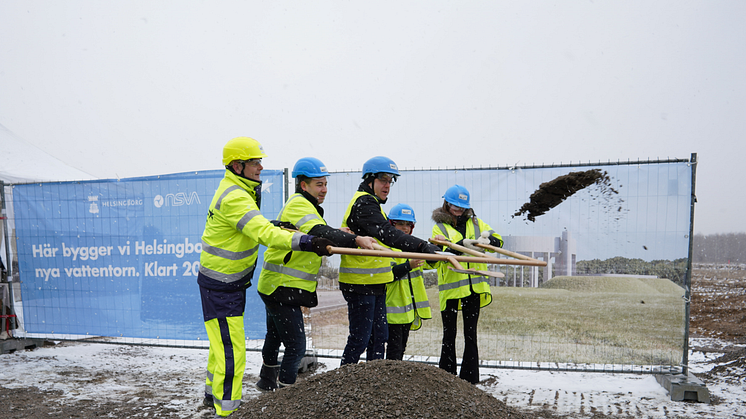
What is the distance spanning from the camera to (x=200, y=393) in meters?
4.48

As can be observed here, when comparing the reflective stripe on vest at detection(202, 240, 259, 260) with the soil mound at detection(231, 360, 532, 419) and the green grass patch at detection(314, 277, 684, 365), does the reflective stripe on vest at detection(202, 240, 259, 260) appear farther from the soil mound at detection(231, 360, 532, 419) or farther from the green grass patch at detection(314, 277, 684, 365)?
the green grass patch at detection(314, 277, 684, 365)

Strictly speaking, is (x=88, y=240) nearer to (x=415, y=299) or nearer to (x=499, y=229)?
(x=415, y=299)

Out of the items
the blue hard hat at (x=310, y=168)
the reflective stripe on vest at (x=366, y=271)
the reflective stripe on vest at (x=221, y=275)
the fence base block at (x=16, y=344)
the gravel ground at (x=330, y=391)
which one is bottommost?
the fence base block at (x=16, y=344)

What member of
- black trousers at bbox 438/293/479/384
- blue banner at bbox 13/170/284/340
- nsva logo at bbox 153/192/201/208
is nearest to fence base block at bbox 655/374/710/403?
black trousers at bbox 438/293/479/384

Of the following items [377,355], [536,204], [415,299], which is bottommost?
[377,355]

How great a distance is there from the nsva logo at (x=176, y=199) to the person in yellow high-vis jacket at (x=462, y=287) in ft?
9.33

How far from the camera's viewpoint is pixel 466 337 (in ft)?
14.7

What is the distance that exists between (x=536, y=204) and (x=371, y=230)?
7.15 feet

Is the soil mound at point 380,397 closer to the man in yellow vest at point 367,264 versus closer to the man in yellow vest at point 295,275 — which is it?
the man in yellow vest at point 295,275

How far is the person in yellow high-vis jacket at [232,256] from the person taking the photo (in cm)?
328

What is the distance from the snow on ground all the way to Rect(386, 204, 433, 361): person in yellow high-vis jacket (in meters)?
0.99

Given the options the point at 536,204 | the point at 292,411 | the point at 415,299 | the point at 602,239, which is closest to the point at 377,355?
the point at 415,299

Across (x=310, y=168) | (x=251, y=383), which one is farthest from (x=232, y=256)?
(x=251, y=383)

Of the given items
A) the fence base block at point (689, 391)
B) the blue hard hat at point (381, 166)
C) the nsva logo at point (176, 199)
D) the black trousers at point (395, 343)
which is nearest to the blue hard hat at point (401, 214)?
the blue hard hat at point (381, 166)
